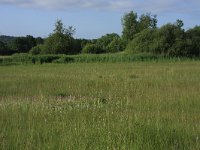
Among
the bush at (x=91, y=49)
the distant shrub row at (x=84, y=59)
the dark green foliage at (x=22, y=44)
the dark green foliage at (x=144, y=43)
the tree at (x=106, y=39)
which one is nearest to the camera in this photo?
the distant shrub row at (x=84, y=59)

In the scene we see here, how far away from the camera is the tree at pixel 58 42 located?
67.6 m

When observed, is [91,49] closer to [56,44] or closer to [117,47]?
[117,47]

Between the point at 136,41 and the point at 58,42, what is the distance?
1498 centimetres

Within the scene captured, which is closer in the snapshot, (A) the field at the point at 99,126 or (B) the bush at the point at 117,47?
(A) the field at the point at 99,126

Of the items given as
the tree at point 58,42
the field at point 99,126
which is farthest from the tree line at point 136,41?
the field at point 99,126

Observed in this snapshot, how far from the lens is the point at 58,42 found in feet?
223

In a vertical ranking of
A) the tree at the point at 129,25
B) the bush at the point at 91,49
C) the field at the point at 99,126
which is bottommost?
the bush at the point at 91,49

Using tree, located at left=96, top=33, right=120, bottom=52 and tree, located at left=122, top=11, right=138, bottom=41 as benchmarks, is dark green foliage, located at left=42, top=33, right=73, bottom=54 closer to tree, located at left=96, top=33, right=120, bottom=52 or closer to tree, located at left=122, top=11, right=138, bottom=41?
tree, located at left=122, top=11, right=138, bottom=41

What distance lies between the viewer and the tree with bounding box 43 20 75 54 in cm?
6762

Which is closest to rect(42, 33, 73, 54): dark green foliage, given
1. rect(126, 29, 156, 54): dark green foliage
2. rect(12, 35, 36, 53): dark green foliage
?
rect(126, 29, 156, 54): dark green foliage

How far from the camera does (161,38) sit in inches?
2080

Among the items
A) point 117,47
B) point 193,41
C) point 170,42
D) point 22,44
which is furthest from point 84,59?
point 22,44

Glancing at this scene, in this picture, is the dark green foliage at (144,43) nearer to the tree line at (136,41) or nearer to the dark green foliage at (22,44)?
the tree line at (136,41)

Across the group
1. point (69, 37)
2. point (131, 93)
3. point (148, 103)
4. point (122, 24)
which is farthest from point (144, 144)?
point (122, 24)
